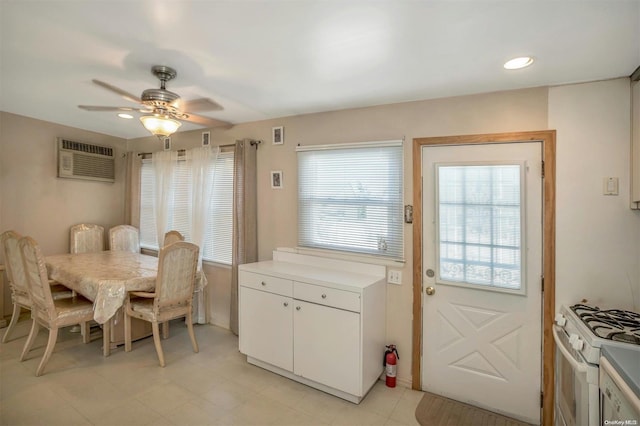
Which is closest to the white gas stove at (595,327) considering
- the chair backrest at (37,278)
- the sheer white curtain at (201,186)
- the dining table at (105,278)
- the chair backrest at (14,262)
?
the dining table at (105,278)

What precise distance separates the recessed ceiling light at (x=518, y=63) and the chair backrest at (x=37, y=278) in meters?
3.69

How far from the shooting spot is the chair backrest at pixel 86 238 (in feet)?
13.0

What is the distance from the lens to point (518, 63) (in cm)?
186

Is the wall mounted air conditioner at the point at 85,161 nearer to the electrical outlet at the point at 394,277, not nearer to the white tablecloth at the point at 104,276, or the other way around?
the white tablecloth at the point at 104,276

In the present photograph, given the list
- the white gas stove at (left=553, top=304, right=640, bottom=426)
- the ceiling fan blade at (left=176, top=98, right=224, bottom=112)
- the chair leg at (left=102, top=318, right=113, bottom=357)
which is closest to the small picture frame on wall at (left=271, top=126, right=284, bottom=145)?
the ceiling fan blade at (left=176, top=98, right=224, bottom=112)

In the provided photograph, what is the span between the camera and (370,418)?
217cm

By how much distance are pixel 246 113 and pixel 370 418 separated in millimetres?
2863

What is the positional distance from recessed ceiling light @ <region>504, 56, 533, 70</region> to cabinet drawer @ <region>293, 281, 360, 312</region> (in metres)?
1.77

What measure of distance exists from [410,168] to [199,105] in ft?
6.53

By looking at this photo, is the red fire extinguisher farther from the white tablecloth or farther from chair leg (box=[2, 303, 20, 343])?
chair leg (box=[2, 303, 20, 343])

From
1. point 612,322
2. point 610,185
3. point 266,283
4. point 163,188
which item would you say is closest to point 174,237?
point 163,188

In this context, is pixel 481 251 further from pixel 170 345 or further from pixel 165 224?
pixel 165 224

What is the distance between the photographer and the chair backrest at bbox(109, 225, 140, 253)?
13.6 feet

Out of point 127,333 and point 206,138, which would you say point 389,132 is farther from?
point 127,333
